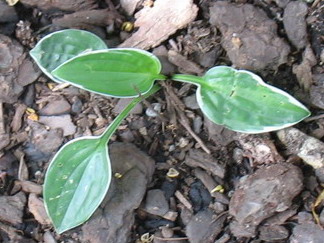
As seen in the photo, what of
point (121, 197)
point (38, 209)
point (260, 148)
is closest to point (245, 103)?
point (260, 148)

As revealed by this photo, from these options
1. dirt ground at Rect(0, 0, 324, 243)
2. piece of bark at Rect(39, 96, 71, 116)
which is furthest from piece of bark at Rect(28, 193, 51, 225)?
piece of bark at Rect(39, 96, 71, 116)

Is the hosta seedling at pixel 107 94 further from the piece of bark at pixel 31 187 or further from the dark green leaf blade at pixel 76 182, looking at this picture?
the piece of bark at pixel 31 187

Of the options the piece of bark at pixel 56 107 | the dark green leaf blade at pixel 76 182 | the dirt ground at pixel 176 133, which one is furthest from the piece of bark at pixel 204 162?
the piece of bark at pixel 56 107

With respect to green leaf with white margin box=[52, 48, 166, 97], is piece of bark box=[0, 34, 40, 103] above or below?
below

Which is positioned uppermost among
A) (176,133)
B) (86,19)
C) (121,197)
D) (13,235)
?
(86,19)

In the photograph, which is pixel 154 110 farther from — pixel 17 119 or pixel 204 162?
pixel 17 119

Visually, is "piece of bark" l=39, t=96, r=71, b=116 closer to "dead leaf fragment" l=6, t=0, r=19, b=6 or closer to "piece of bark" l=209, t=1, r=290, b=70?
"dead leaf fragment" l=6, t=0, r=19, b=6

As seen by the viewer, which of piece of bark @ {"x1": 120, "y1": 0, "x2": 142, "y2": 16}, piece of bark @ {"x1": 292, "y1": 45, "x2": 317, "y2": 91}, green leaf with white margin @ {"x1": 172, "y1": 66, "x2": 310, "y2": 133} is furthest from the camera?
piece of bark @ {"x1": 120, "y1": 0, "x2": 142, "y2": 16}
